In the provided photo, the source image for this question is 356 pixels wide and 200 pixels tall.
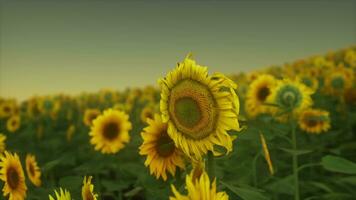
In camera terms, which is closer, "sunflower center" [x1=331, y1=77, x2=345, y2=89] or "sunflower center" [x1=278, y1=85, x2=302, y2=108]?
"sunflower center" [x1=278, y1=85, x2=302, y2=108]

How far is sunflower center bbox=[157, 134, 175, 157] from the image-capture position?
2.44 m

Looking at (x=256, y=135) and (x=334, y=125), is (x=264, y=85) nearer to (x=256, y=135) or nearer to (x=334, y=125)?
(x=334, y=125)

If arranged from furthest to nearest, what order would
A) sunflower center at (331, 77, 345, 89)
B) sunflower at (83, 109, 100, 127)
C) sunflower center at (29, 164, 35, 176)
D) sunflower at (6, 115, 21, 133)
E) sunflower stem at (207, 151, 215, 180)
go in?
sunflower at (6, 115, 21, 133) → sunflower at (83, 109, 100, 127) → sunflower center at (331, 77, 345, 89) → sunflower center at (29, 164, 35, 176) → sunflower stem at (207, 151, 215, 180)

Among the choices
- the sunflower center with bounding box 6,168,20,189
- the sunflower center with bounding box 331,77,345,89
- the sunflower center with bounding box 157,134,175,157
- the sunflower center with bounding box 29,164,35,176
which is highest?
the sunflower center with bounding box 331,77,345,89

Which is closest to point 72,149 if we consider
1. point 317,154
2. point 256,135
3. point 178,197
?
point 317,154

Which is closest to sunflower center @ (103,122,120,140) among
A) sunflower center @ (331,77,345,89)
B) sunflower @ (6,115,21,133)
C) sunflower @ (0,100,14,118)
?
sunflower center @ (331,77,345,89)

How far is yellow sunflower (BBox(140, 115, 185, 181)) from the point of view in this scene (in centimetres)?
242

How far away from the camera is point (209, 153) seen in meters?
2.21

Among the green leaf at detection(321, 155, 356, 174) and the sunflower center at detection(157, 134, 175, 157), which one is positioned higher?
the sunflower center at detection(157, 134, 175, 157)

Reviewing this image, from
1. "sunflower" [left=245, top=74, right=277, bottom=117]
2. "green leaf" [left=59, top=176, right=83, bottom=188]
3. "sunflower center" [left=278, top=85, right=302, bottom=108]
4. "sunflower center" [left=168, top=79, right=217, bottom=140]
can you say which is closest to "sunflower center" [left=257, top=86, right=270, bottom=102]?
Answer: "sunflower" [left=245, top=74, right=277, bottom=117]

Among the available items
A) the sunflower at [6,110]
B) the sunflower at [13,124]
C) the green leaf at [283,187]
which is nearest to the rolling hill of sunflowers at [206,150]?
the green leaf at [283,187]

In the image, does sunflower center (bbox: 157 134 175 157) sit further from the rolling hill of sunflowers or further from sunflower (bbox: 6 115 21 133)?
sunflower (bbox: 6 115 21 133)

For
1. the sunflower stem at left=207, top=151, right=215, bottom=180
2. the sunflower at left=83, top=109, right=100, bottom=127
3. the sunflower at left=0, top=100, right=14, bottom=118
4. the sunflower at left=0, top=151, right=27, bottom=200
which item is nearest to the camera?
the sunflower stem at left=207, top=151, right=215, bottom=180

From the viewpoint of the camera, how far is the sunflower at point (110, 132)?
446cm
